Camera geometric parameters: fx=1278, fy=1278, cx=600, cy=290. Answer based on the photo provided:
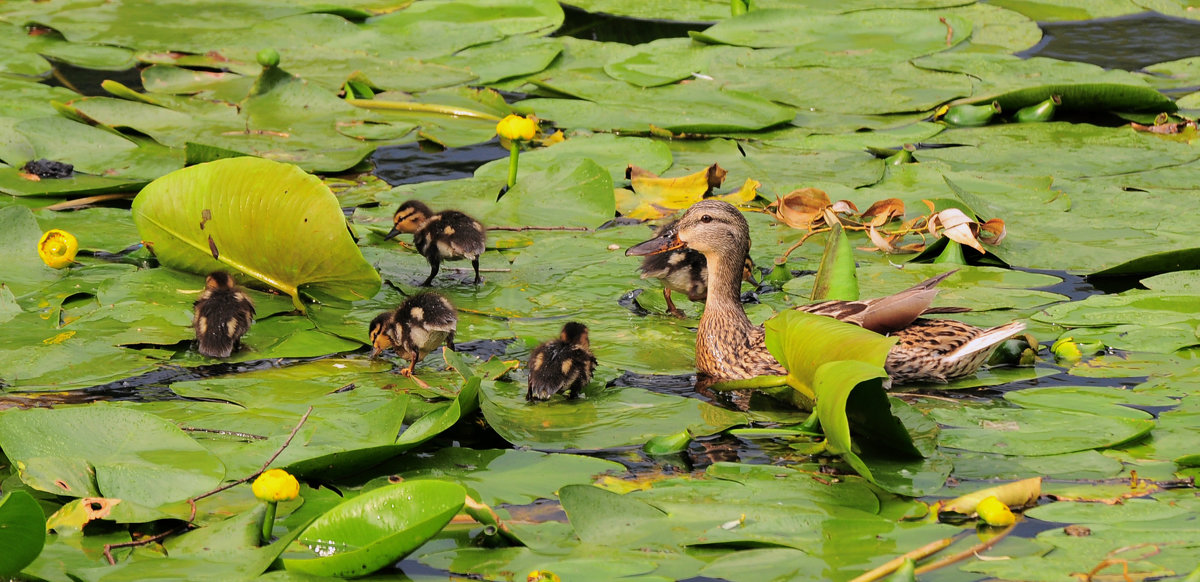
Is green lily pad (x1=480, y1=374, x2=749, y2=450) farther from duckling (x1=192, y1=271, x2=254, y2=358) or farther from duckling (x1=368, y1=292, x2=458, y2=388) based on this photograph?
duckling (x1=192, y1=271, x2=254, y2=358)

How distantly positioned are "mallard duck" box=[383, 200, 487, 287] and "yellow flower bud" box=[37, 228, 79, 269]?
1.43 m

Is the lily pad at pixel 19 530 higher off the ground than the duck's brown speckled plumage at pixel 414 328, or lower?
higher

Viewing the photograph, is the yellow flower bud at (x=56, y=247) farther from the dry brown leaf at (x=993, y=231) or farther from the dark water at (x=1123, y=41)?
the dark water at (x=1123, y=41)

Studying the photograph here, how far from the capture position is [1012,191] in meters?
6.56

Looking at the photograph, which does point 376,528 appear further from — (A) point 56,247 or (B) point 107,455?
(A) point 56,247

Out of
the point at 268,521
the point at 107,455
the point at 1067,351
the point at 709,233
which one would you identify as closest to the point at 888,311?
the point at 1067,351

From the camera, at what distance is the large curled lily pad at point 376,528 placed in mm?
3014

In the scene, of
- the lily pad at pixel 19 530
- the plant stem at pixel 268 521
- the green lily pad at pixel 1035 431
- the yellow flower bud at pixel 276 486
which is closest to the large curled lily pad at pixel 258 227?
the plant stem at pixel 268 521

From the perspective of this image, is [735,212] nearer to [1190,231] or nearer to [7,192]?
[1190,231]

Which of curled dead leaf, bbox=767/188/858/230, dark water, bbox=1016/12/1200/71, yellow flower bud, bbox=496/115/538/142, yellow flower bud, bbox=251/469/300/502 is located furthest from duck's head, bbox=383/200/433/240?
dark water, bbox=1016/12/1200/71

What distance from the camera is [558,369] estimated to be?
430 centimetres

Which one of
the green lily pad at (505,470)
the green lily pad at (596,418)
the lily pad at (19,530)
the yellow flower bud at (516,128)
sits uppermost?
the yellow flower bud at (516,128)

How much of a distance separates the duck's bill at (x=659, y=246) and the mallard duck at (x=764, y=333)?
0.04 m

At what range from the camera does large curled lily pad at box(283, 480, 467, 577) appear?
3.01m
